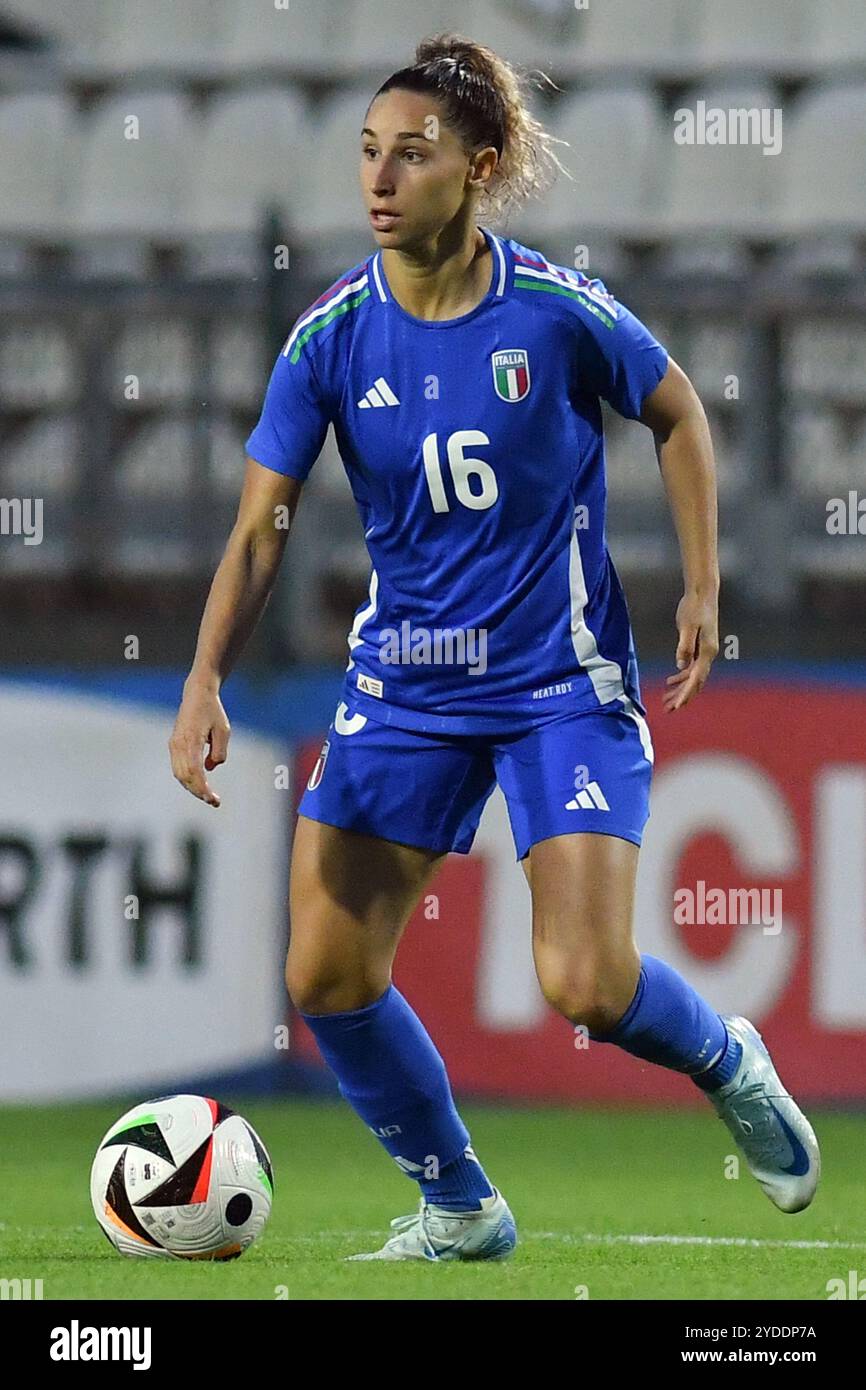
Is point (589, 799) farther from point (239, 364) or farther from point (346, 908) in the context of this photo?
point (239, 364)

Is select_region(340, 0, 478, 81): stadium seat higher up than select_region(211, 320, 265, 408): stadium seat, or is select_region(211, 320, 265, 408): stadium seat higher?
select_region(340, 0, 478, 81): stadium seat

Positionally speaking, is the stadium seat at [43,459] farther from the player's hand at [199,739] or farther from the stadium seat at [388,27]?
the player's hand at [199,739]

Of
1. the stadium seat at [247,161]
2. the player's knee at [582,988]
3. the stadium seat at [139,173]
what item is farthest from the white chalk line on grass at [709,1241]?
the stadium seat at [139,173]

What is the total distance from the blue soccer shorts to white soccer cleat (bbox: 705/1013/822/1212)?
53 centimetres

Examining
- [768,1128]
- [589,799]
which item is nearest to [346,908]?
[589,799]

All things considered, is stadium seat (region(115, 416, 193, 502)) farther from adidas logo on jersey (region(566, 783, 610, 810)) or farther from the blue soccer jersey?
adidas logo on jersey (region(566, 783, 610, 810))

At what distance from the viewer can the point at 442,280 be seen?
13.6 feet

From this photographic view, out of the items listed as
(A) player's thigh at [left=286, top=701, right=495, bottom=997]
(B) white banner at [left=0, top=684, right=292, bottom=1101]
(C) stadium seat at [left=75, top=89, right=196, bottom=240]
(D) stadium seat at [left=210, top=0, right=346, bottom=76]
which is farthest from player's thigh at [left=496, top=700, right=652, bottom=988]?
(D) stadium seat at [left=210, top=0, right=346, bottom=76]

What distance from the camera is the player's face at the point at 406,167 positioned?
3.98 m

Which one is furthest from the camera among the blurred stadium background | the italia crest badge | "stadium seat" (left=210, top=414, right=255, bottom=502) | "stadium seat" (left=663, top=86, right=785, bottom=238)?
"stadium seat" (left=663, top=86, right=785, bottom=238)

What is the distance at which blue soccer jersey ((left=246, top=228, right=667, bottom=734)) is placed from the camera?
13.5 ft

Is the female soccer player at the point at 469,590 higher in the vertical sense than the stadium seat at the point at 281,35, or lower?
lower

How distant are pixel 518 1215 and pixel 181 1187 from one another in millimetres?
1228

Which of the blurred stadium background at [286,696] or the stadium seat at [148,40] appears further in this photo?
the stadium seat at [148,40]
